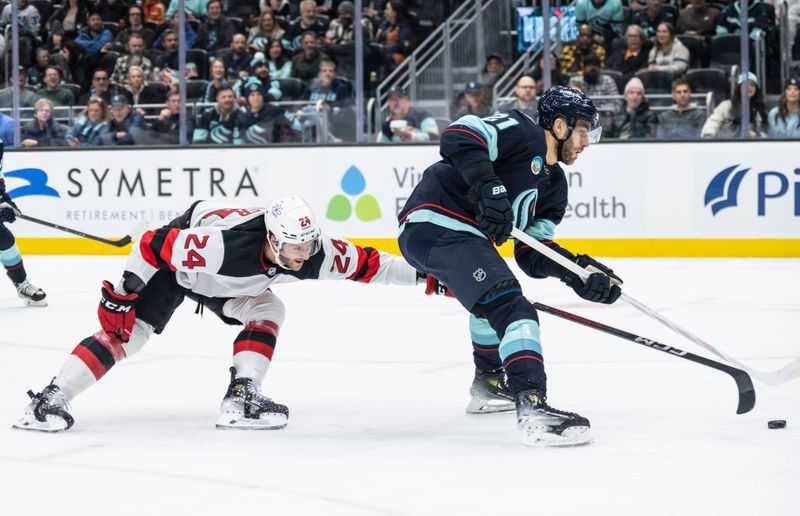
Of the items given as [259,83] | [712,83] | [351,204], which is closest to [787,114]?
[712,83]

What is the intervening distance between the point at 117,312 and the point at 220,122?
22.3 ft

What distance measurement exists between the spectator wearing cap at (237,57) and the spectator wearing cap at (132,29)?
28.3 inches

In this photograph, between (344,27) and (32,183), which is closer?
(344,27)

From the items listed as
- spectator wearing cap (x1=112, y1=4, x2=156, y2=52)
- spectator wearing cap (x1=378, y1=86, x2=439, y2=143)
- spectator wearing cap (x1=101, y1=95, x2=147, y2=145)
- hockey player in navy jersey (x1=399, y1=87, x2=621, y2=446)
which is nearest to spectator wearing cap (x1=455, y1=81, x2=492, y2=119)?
spectator wearing cap (x1=378, y1=86, x2=439, y2=143)

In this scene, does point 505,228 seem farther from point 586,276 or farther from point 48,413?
point 48,413

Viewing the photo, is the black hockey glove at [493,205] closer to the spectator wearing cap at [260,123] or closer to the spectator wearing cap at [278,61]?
the spectator wearing cap at [260,123]

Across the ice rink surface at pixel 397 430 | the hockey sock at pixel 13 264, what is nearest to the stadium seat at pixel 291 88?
the hockey sock at pixel 13 264

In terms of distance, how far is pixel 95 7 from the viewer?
11.1m

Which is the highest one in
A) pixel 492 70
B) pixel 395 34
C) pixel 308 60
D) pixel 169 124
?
pixel 395 34

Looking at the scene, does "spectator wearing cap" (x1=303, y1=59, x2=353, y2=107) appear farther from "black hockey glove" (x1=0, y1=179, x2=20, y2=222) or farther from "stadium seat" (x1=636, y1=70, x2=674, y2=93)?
"black hockey glove" (x1=0, y1=179, x2=20, y2=222)

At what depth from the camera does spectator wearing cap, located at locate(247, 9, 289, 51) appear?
34.8ft

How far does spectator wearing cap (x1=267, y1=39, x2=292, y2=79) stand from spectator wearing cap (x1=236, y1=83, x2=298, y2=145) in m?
0.19

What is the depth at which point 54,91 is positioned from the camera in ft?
35.0

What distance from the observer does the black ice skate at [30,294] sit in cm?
713
